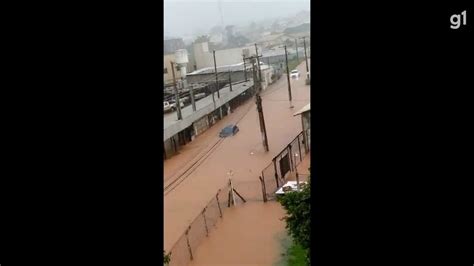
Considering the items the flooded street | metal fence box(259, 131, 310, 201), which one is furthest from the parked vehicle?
metal fence box(259, 131, 310, 201)

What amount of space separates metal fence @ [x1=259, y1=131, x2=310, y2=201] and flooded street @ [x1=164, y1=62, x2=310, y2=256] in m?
0.04

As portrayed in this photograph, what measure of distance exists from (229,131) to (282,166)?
1.46 feet

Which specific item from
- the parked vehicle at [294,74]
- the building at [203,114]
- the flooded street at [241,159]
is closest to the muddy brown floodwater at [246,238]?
the flooded street at [241,159]

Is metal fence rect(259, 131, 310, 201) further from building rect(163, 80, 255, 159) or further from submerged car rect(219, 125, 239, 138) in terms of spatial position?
building rect(163, 80, 255, 159)

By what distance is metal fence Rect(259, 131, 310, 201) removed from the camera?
123 inches

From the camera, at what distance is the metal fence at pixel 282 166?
3.12 m

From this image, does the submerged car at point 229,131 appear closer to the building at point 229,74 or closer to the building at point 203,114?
the building at point 203,114

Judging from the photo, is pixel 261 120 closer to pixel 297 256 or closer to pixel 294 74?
pixel 294 74

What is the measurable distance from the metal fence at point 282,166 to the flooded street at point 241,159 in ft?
0.15
